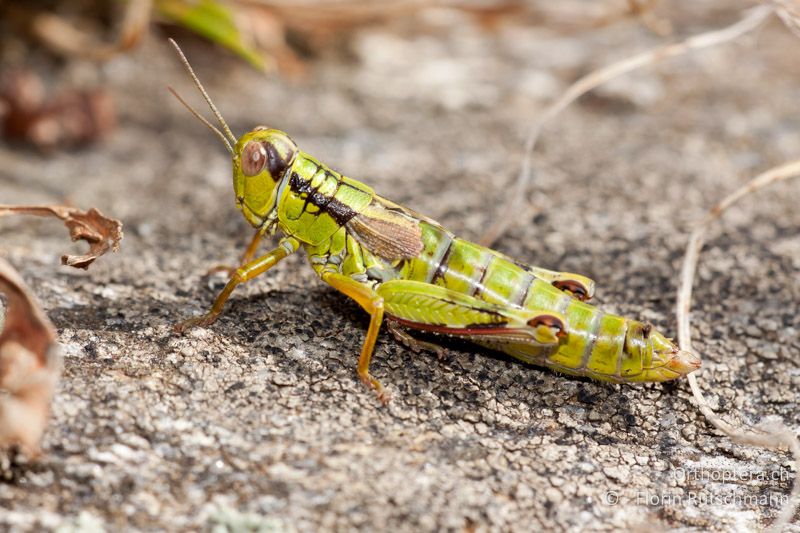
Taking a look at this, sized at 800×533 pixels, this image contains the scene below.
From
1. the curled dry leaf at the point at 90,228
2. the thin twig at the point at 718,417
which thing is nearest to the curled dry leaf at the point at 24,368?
the curled dry leaf at the point at 90,228

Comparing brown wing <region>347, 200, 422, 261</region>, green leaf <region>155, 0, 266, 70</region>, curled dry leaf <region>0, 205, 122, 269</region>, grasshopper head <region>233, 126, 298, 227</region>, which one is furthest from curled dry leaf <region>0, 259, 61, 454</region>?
green leaf <region>155, 0, 266, 70</region>

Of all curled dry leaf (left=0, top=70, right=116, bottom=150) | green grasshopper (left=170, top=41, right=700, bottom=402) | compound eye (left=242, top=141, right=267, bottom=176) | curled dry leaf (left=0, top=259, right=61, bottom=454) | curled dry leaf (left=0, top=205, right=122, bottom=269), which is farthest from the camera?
curled dry leaf (left=0, top=70, right=116, bottom=150)

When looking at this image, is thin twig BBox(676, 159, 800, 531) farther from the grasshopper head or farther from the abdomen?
the grasshopper head

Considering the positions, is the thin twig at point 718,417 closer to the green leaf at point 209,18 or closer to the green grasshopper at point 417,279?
the green grasshopper at point 417,279

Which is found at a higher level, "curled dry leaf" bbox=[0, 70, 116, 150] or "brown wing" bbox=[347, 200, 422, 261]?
"brown wing" bbox=[347, 200, 422, 261]

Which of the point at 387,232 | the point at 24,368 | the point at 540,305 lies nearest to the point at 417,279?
the point at 387,232

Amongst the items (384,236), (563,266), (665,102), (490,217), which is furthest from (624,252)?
(665,102)

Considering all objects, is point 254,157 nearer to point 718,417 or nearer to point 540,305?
point 540,305

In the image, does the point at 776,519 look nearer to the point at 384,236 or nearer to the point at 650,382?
the point at 650,382
